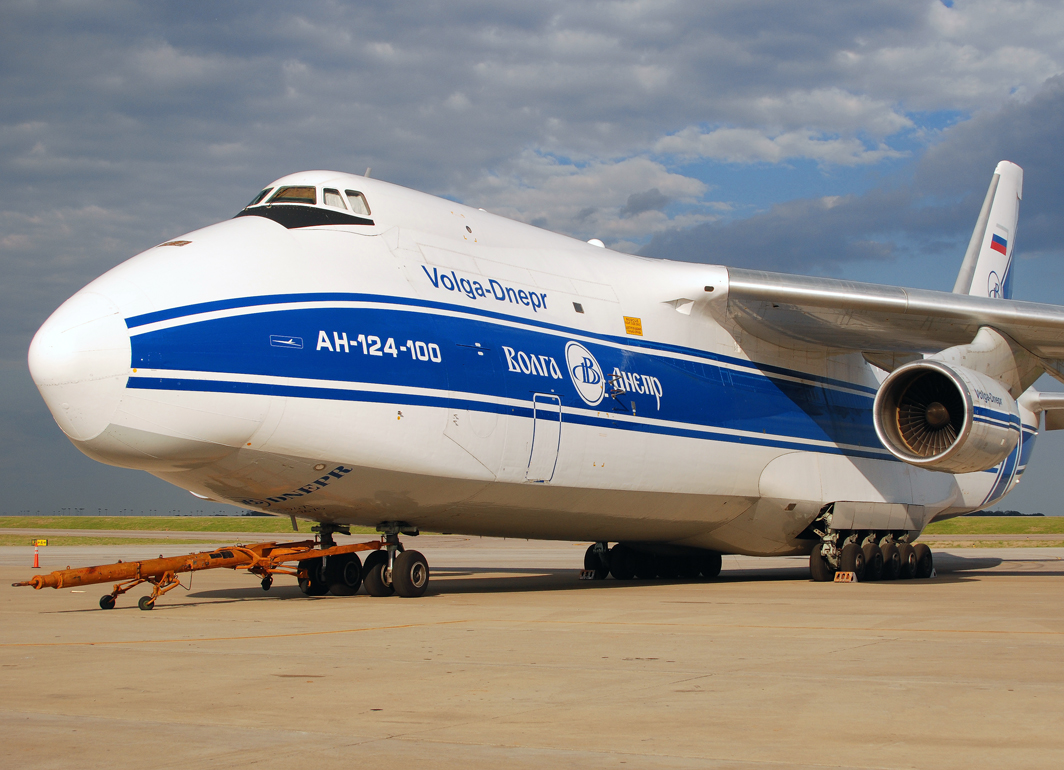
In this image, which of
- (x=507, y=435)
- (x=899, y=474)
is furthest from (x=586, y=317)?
(x=899, y=474)

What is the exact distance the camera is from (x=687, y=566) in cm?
1834

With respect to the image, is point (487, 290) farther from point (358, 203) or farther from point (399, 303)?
point (358, 203)

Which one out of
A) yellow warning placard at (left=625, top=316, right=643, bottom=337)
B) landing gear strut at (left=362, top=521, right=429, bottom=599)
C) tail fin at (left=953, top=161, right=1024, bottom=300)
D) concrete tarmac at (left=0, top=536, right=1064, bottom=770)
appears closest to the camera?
concrete tarmac at (left=0, top=536, right=1064, bottom=770)

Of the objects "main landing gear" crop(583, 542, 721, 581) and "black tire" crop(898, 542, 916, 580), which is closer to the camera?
"black tire" crop(898, 542, 916, 580)

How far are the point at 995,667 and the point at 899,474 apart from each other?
1202 centimetres

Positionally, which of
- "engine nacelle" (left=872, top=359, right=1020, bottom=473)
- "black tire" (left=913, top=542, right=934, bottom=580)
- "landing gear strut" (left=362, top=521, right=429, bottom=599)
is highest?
"engine nacelle" (left=872, top=359, right=1020, bottom=473)

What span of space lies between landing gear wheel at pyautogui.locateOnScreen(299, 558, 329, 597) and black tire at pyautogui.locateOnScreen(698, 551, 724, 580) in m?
7.97

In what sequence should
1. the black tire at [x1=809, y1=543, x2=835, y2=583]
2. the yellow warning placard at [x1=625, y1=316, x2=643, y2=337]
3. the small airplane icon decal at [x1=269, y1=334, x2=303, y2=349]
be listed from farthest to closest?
the black tire at [x1=809, y1=543, x2=835, y2=583] → the yellow warning placard at [x1=625, y1=316, x2=643, y2=337] → the small airplane icon decal at [x1=269, y1=334, x2=303, y2=349]

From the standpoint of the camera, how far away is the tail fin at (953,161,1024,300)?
2141 centimetres

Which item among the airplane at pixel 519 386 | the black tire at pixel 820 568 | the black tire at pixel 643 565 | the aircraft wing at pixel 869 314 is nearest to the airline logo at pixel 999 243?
the airplane at pixel 519 386

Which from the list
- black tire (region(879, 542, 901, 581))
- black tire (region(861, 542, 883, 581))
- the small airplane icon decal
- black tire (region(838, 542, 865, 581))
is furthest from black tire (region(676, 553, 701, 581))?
the small airplane icon decal

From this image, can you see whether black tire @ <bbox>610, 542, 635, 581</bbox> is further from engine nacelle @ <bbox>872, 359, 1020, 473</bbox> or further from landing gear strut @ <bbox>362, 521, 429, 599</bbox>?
landing gear strut @ <bbox>362, 521, 429, 599</bbox>

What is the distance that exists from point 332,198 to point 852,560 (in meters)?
9.84

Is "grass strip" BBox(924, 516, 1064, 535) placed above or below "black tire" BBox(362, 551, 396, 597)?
below
